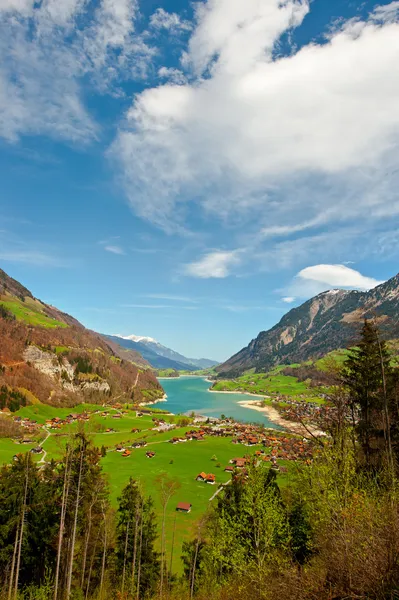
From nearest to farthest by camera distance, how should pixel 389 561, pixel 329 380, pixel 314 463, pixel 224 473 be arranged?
pixel 389 561 → pixel 314 463 → pixel 329 380 → pixel 224 473

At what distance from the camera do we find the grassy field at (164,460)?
5516 centimetres

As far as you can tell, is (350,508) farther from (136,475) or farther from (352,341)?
(136,475)

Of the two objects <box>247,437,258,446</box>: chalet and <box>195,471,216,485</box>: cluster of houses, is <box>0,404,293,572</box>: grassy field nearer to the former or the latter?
<box>195,471,216,485</box>: cluster of houses

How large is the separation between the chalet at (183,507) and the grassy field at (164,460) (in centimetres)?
77

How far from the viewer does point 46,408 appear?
550 feet

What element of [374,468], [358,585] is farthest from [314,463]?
[358,585]

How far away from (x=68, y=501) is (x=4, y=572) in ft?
32.5

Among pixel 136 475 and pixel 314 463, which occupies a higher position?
pixel 314 463

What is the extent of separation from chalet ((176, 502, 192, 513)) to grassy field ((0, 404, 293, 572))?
77 cm

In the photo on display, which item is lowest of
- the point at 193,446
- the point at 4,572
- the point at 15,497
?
the point at 193,446

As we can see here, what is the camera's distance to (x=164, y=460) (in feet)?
316

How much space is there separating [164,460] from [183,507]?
40410mm

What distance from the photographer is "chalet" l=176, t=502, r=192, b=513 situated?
57.9 meters


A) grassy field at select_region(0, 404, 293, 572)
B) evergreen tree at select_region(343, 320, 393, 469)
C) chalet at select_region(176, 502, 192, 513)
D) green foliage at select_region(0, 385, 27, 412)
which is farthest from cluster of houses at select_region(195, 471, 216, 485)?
green foliage at select_region(0, 385, 27, 412)
